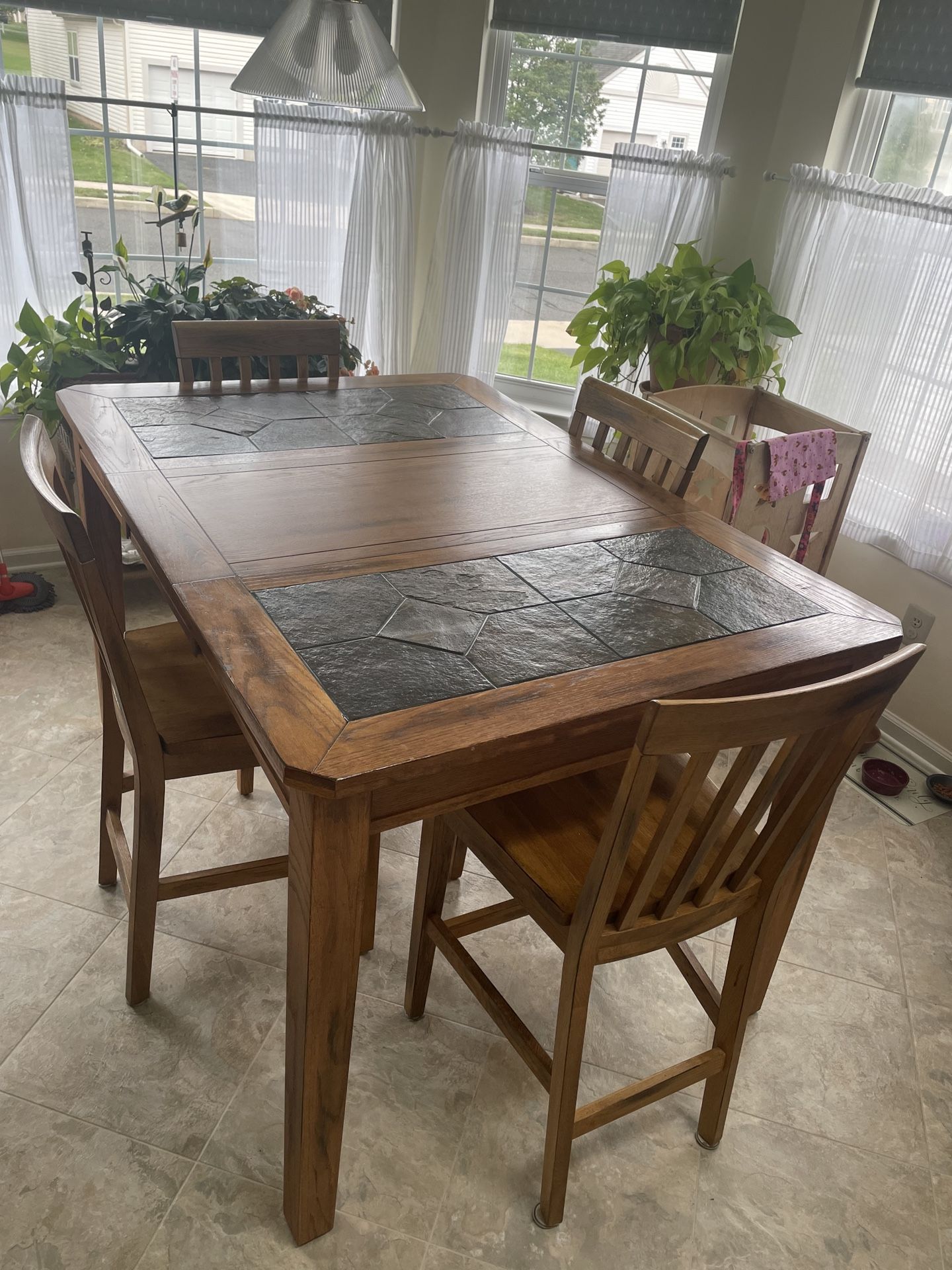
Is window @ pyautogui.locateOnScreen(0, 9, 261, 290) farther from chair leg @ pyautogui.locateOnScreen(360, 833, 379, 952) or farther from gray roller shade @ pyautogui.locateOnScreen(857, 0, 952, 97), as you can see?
chair leg @ pyautogui.locateOnScreen(360, 833, 379, 952)

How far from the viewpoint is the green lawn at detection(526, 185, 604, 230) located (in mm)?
3359

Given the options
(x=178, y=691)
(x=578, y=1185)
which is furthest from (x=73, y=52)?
(x=578, y=1185)

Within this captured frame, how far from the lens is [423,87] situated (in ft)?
10.3

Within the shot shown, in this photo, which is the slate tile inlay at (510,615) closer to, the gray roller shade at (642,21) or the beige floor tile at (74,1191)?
the beige floor tile at (74,1191)

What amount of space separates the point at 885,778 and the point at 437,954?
139 cm

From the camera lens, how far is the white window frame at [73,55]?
2.78 m

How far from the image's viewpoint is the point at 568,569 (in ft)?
5.26

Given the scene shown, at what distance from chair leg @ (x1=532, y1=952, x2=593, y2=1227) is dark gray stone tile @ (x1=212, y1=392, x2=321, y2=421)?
4.46 feet

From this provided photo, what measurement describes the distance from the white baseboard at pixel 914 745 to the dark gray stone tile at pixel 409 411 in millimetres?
1659

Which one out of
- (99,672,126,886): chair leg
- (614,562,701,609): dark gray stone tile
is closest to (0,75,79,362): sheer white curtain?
(99,672,126,886): chair leg

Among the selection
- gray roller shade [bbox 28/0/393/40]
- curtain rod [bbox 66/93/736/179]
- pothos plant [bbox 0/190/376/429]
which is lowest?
pothos plant [bbox 0/190/376/429]

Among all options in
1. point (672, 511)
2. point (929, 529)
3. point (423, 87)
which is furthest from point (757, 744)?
point (423, 87)

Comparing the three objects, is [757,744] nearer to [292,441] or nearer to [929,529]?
[292,441]

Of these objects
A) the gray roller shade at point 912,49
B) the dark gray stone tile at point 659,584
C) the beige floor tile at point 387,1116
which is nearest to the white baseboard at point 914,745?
the dark gray stone tile at point 659,584
